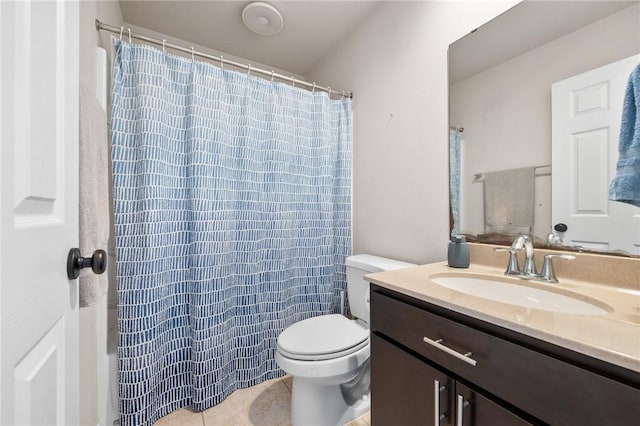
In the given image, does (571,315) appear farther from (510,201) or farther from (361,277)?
(361,277)

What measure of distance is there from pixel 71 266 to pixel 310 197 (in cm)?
133

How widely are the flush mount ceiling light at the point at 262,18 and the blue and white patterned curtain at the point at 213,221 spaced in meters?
0.48

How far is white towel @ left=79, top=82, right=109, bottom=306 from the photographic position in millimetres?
760

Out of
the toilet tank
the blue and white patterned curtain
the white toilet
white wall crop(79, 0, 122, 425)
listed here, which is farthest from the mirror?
white wall crop(79, 0, 122, 425)

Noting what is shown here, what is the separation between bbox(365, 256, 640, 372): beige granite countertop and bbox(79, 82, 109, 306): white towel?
90 centimetres

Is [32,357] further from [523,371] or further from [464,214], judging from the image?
[464,214]

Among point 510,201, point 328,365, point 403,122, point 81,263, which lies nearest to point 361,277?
point 328,365

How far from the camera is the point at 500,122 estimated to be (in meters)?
1.10

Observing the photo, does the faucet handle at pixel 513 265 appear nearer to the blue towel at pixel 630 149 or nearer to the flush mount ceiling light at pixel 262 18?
the blue towel at pixel 630 149

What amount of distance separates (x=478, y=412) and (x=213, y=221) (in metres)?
1.32

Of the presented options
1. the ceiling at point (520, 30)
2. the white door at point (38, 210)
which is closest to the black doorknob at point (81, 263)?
the white door at point (38, 210)

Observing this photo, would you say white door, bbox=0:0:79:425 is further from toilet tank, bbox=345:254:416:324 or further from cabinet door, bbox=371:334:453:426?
toilet tank, bbox=345:254:416:324

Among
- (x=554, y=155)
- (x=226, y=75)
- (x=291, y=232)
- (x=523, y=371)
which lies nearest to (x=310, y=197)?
(x=291, y=232)

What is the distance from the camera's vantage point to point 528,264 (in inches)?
36.8
